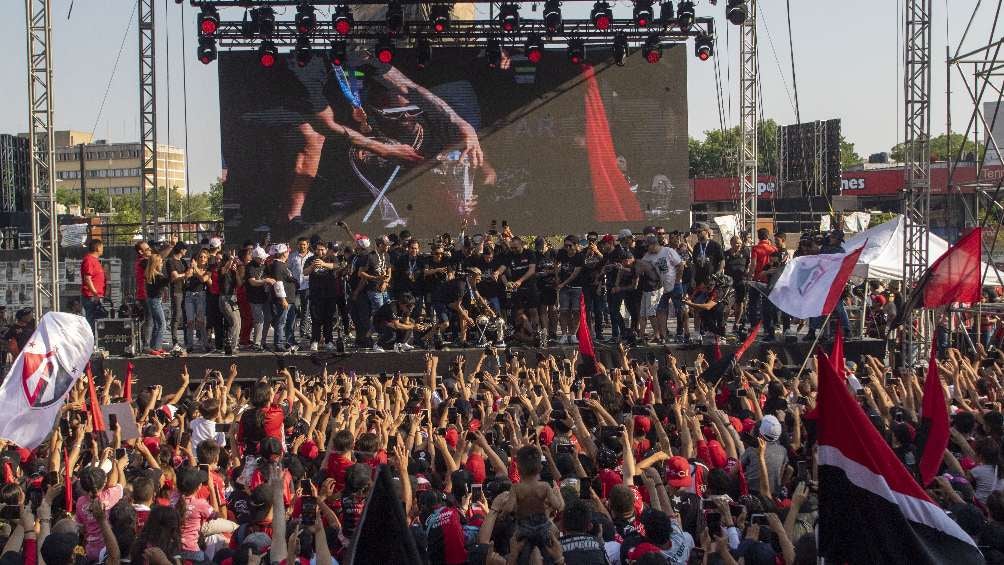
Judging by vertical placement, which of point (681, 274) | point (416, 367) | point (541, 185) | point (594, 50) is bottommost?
point (416, 367)

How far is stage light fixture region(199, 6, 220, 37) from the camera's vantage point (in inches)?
768

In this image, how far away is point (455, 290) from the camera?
55.1ft

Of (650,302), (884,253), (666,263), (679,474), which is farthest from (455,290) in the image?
(679,474)

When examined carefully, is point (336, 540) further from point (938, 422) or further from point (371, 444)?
point (938, 422)

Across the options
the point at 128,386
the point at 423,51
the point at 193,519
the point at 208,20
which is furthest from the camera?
the point at 423,51

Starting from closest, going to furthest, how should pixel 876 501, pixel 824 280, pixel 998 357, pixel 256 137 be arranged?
pixel 876 501 < pixel 824 280 < pixel 998 357 < pixel 256 137

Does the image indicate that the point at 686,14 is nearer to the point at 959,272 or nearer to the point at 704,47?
the point at 704,47

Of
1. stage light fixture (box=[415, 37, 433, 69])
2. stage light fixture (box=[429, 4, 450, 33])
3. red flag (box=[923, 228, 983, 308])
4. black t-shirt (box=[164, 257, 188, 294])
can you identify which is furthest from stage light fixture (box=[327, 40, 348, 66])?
red flag (box=[923, 228, 983, 308])

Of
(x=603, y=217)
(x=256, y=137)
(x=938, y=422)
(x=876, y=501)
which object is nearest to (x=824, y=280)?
(x=938, y=422)

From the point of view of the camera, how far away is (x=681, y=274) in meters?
16.6

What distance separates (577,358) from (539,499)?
31.1ft

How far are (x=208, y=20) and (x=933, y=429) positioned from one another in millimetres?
15172

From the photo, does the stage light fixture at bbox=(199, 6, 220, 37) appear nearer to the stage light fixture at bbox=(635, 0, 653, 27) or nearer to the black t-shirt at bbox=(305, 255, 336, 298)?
the black t-shirt at bbox=(305, 255, 336, 298)

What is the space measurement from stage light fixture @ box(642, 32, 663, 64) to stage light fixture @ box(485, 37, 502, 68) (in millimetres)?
2574
